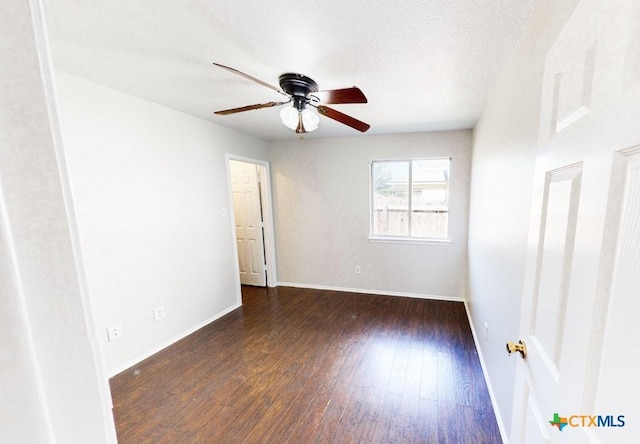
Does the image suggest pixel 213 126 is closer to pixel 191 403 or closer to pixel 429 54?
pixel 429 54

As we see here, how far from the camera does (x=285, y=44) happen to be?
4.95 feet

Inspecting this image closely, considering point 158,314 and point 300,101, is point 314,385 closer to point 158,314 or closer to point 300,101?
point 158,314

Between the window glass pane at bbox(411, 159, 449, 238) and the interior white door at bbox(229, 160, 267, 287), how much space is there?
2298mm

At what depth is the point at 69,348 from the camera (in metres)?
0.30

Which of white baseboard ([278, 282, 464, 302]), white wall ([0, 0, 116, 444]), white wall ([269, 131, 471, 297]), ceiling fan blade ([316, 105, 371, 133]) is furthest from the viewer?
white baseboard ([278, 282, 464, 302])

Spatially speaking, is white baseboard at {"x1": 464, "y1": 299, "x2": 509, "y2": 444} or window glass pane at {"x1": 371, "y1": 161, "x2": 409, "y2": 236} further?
window glass pane at {"x1": 371, "y1": 161, "x2": 409, "y2": 236}

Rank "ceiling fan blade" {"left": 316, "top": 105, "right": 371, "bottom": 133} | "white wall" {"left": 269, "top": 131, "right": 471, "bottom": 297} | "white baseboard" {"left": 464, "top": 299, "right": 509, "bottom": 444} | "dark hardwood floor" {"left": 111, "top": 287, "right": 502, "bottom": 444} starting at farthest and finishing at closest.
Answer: "white wall" {"left": 269, "top": 131, "right": 471, "bottom": 297}, "ceiling fan blade" {"left": 316, "top": 105, "right": 371, "bottom": 133}, "dark hardwood floor" {"left": 111, "top": 287, "right": 502, "bottom": 444}, "white baseboard" {"left": 464, "top": 299, "right": 509, "bottom": 444}

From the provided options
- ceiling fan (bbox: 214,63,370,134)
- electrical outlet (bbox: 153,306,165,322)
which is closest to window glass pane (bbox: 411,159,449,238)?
ceiling fan (bbox: 214,63,370,134)

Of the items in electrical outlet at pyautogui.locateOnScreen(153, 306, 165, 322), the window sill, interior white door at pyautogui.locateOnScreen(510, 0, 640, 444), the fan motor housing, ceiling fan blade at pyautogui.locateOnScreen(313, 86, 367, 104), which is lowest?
electrical outlet at pyautogui.locateOnScreen(153, 306, 165, 322)

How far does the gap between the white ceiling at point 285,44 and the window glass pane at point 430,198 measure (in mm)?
1304

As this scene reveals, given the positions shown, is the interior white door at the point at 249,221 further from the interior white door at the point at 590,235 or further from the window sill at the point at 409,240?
the interior white door at the point at 590,235

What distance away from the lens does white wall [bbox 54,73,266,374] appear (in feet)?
6.67

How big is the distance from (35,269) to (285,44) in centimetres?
162

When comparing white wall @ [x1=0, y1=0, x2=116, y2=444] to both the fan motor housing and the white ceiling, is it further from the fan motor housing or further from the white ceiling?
the fan motor housing
